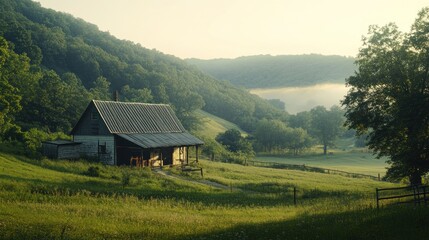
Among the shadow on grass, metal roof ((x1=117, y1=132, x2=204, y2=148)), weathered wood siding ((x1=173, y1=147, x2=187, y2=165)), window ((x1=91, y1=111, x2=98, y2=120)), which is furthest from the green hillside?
the shadow on grass

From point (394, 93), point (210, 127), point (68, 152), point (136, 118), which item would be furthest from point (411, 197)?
point (210, 127)

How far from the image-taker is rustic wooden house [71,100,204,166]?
49.4 metres

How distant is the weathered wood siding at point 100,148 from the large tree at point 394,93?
2787cm

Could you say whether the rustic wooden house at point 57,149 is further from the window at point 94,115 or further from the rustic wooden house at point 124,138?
the window at point 94,115

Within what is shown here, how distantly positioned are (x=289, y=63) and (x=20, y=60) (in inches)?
5148

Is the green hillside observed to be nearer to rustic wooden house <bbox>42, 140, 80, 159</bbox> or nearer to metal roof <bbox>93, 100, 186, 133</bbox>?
metal roof <bbox>93, 100, 186, 133</bbox>

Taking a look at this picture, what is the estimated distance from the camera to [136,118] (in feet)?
179

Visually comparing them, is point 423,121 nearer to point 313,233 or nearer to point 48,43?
point 313,233

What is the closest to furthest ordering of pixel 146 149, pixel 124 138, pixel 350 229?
pixel 350 229 → pixel 124 138 → pixel 146 149

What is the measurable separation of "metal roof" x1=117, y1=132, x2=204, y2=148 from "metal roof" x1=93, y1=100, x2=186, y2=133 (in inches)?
44.7

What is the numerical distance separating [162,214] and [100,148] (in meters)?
31.9

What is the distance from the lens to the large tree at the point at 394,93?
1257 inches

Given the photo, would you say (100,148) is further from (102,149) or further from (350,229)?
(350,229)

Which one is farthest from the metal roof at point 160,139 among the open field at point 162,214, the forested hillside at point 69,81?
the forested hillside at point 69,81
